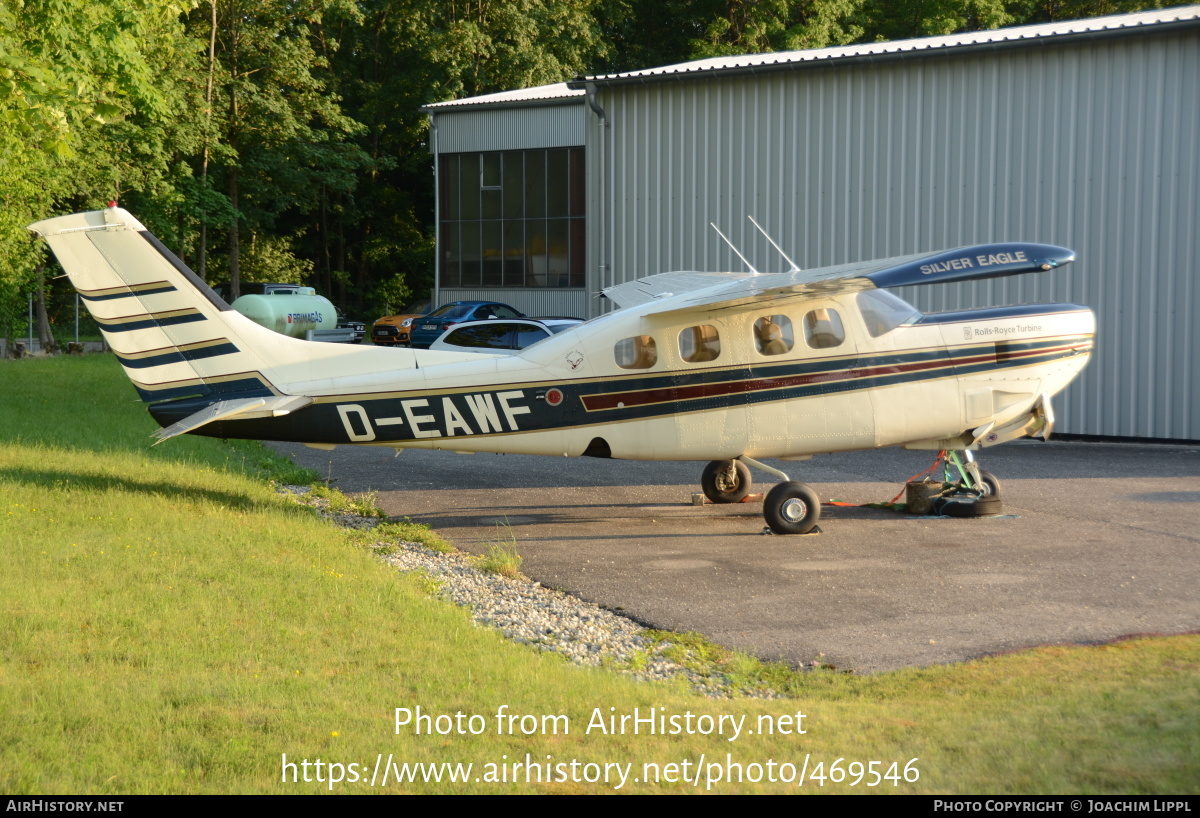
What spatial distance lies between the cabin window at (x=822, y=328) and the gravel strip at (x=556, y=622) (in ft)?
13.1

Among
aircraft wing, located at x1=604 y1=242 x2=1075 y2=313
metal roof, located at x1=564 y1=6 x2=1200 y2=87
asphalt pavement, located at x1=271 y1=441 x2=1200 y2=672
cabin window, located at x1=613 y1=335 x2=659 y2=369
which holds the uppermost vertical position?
metal roof, located at x1=564 y1=6 x2=1200 y2=87

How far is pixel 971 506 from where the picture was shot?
38.1ft

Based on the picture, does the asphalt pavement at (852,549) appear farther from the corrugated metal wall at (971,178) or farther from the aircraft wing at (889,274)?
the corrugated metal wall at (971,178)

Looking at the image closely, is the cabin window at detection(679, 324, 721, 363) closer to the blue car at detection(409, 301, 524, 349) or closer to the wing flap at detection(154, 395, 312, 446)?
the wing flap at detection(154, 395, 312, 446)

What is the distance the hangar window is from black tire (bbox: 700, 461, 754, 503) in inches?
893

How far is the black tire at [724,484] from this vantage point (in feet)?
41.8

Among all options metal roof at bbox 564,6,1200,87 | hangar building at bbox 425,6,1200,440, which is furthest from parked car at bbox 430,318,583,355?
metal roof at bbox 564,6,1200,87

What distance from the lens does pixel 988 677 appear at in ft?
21.0

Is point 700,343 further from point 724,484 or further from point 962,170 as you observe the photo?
point 962,170

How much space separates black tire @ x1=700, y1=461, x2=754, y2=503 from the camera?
501 inches

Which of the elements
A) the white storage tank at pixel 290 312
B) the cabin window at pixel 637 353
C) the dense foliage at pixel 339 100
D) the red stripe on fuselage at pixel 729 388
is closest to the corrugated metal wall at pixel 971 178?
the red stripe on fuselage at pixel 729 388

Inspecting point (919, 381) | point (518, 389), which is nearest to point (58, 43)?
point (518, 389)

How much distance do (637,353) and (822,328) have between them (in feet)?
6.35

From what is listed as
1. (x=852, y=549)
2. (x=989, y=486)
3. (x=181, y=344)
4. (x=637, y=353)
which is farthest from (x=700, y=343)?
(x=181, y=344)
